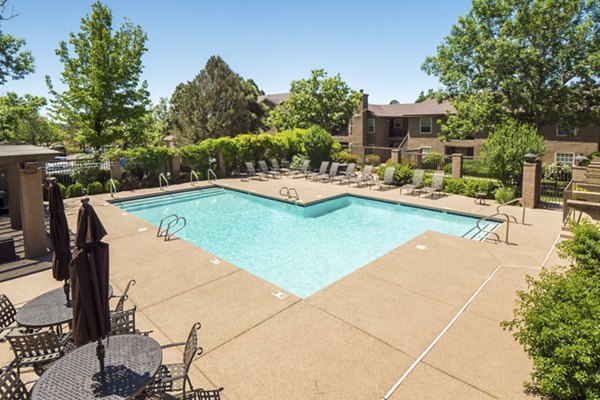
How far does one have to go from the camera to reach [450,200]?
53.4 feet

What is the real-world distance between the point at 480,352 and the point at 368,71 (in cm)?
2821

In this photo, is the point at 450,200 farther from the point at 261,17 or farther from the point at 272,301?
the point at 261,17

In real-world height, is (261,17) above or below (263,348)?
above

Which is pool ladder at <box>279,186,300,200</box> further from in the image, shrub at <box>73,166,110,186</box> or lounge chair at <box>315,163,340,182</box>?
shrub at <box>73,166,110,186</box>

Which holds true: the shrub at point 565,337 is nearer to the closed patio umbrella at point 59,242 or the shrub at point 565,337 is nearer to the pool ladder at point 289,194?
the closed patio umbrella at point 59,242

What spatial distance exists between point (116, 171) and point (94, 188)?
153cm

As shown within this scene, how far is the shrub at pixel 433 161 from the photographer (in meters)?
24.5

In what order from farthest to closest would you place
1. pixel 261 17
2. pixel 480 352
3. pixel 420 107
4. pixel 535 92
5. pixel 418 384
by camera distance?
1. pixel 420 107
2. pixel 535 92
3. pixel 261 17
4. pixel 480 352
5. pixel 418 384

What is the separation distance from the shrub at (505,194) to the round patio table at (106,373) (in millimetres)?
15778

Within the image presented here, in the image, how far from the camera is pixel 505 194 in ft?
50.2

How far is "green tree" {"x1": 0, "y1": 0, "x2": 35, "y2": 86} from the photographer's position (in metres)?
18.2

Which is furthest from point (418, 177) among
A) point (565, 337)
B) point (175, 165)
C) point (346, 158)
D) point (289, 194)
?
point (565, 337)

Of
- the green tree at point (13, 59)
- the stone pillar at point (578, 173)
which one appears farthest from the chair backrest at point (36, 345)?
the green tree at point (13, 59)

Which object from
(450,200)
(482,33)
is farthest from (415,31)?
(450,200)
